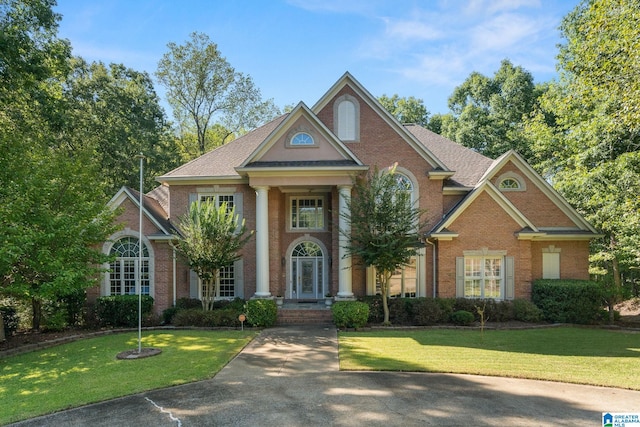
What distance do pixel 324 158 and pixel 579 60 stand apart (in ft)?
38.1

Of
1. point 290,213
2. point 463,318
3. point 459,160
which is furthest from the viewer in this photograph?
point 459,160

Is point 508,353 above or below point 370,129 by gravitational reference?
below

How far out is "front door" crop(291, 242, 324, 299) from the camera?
60.6 ft

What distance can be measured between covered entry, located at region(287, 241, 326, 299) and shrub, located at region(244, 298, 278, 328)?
145 inches

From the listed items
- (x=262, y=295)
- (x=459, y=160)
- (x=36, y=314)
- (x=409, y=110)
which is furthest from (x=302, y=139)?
(x=409, y=110)

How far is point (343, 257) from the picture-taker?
15797mm

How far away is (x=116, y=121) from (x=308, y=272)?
2034 centimetres

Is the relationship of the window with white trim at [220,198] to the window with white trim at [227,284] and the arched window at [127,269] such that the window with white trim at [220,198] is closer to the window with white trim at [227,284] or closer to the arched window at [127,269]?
the window with white trim at [227,284]

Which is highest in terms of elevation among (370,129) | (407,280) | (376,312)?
(370,129)

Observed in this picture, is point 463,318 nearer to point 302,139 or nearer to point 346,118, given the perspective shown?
point 302,139

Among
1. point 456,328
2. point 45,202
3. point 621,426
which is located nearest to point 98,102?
point 45,202

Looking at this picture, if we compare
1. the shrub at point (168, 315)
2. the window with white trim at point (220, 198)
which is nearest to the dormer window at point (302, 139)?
the window with white trim at point (220, 198)

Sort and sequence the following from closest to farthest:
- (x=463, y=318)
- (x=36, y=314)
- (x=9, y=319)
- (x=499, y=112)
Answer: (x=9, y=319)
(x=36, y=314)
(x=463, y=318)
(x=499, y=112)

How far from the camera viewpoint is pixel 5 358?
36.2ft
